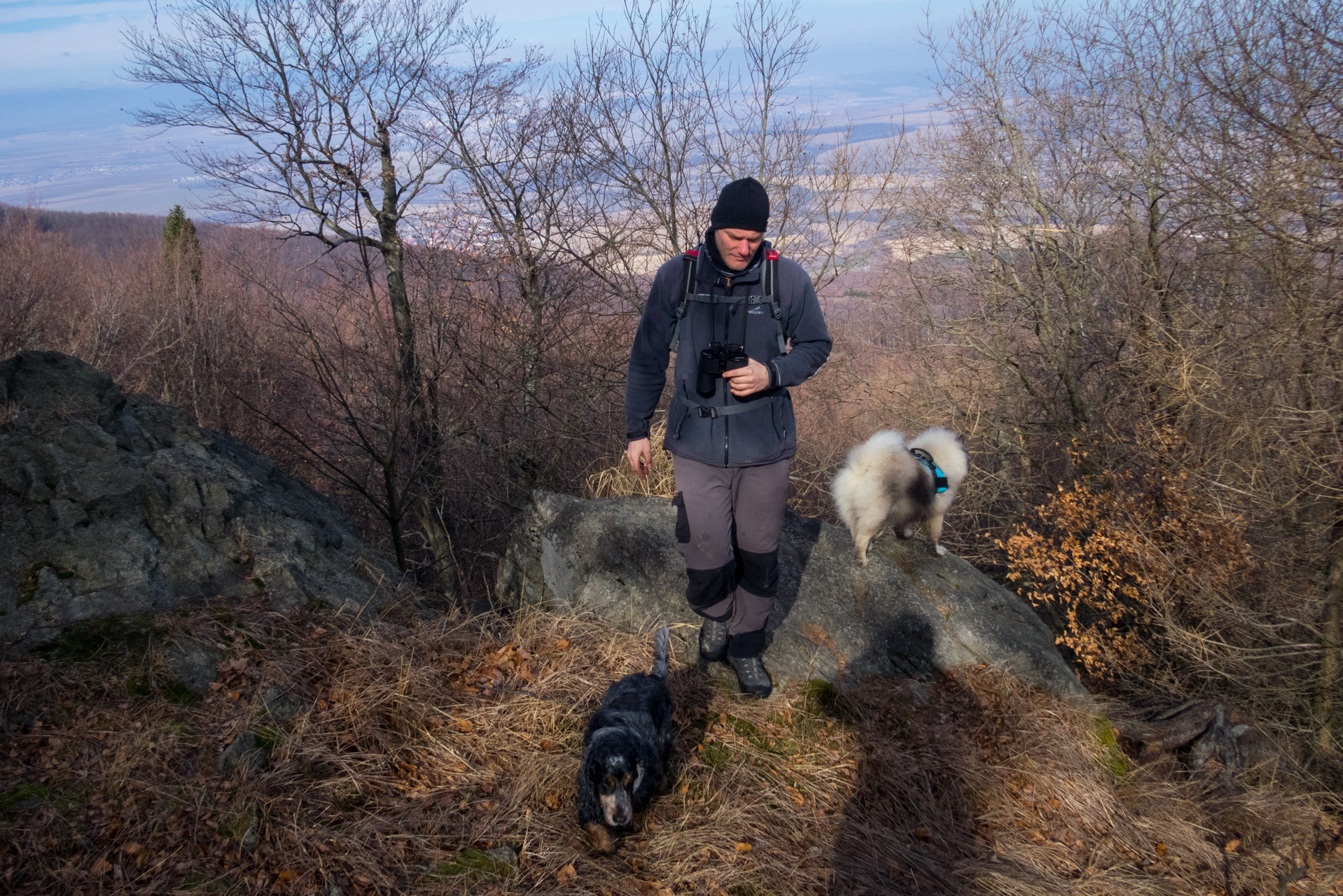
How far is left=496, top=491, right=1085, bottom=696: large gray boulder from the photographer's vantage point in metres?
4.16

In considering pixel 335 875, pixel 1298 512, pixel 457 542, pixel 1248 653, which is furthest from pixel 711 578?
pixel 457 542

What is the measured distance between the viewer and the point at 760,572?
337 cm

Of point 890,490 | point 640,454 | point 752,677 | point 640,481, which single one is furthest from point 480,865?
point 640,481

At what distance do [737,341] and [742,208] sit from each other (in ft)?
1.80

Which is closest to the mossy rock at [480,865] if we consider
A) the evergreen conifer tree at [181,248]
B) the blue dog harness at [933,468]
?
the blue dog harness at [933,468]

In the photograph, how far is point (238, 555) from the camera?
3684mm

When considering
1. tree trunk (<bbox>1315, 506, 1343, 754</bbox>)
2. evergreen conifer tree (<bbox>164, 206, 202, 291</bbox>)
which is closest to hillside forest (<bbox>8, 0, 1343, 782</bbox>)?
tree trunk (<bbox>1315, 506, 1343, 754</bbox>)

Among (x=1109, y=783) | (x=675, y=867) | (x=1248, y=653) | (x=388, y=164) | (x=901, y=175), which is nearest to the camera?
(x=675, y=867)

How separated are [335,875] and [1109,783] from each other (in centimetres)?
354

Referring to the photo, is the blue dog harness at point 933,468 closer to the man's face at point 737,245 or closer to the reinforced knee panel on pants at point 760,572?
the reinforced knee panel on pants at point 760,572

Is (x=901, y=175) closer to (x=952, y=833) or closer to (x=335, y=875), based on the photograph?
(x=952, y=833)

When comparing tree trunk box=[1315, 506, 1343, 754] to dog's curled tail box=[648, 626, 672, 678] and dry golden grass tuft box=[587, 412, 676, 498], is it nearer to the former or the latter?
dry golden grass tuft box=[587, 412, 676, 498]

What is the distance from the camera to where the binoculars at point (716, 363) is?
9.76ft

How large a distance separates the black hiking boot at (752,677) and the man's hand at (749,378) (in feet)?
4.71
